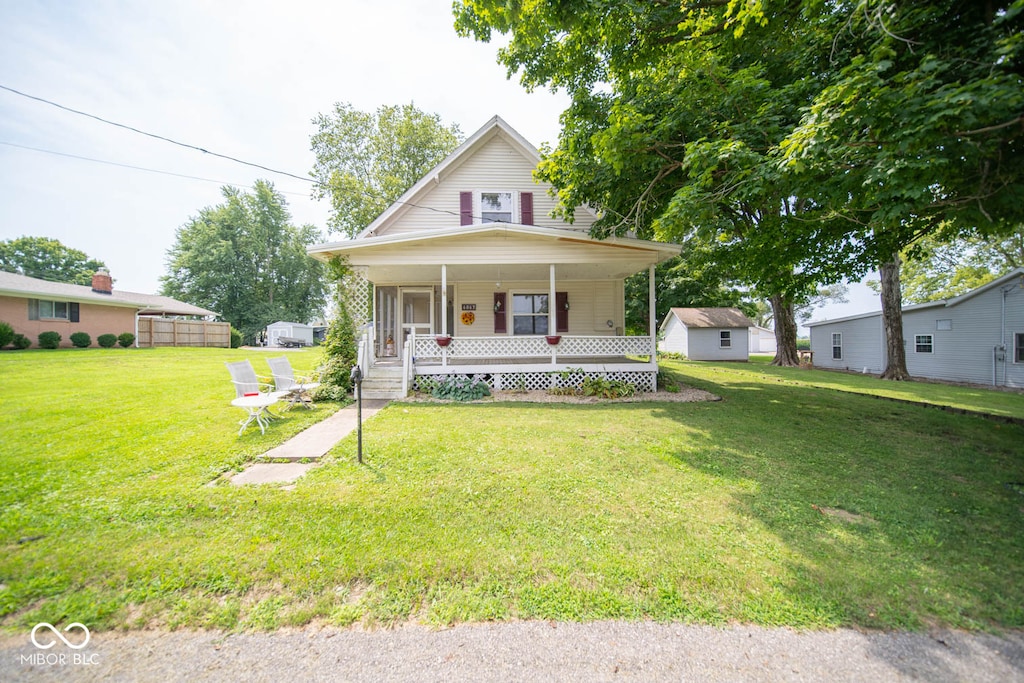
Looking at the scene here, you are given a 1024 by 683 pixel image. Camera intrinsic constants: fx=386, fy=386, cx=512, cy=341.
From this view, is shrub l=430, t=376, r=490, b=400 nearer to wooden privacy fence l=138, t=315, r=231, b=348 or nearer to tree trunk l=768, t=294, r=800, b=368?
tree trunk l=768, t=294, r=800, b=368

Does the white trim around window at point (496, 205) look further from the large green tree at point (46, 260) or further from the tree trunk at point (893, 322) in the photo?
the large green tree at point (46, 260)

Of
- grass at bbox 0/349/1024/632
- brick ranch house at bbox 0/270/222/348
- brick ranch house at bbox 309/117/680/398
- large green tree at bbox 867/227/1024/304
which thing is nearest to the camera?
grass at bbox 0/349/1024/632

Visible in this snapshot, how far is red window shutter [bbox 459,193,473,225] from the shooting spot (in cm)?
1311

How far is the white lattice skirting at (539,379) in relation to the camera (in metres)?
10.1

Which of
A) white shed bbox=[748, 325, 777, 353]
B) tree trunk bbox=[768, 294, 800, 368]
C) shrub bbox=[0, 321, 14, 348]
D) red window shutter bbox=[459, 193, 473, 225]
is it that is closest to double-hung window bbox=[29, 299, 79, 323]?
shrub bbox=[0, 321, 14, 348]

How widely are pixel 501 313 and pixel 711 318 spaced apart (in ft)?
60.1

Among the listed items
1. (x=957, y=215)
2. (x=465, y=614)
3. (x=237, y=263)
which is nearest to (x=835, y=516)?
(x=465, y=614)

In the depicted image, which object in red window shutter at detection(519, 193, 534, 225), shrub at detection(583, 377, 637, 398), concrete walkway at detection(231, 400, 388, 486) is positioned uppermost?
red window shutter at detection(519, 193, 534, 225)

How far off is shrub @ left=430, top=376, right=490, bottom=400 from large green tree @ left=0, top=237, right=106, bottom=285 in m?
57.3

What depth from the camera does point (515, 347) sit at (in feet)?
34.5

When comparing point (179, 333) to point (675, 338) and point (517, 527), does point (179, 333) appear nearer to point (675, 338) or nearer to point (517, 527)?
point (517, 527)

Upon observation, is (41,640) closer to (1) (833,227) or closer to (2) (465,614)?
(2) (465,614)

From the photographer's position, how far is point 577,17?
6727 mm

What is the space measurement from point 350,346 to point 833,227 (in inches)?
446
